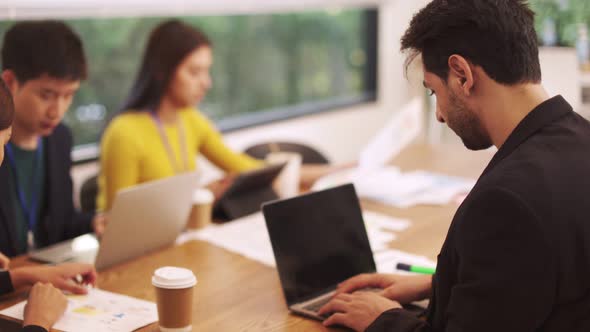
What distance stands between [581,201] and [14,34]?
167cm

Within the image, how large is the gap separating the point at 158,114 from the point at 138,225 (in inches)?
43.4

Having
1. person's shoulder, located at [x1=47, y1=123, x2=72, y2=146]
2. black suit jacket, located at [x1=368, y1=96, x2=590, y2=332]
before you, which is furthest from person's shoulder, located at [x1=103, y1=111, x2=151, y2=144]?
black suit jacket, located at [x1=368, y1=96, x2=590, y2=332]

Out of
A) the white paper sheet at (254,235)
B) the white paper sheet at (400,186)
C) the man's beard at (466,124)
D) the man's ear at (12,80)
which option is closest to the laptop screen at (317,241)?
the white paper sheet at (254,235)

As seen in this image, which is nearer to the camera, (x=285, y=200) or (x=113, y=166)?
(x=285, y=200)

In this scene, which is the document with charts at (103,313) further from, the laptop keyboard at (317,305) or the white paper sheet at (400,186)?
the white paper sheet at (400,186)

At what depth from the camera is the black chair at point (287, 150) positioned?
355 cm

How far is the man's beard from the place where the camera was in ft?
4.69

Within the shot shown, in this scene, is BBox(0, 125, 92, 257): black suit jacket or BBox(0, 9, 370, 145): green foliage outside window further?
BBox(0, 9, 370, 145): green foliage outside window

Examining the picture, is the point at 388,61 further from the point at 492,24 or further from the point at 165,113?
the point at 492,24

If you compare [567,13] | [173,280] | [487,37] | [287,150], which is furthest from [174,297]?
[567,13]

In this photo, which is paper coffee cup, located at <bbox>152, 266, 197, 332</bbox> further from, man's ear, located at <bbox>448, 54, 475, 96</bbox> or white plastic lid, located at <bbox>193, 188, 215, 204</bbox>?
white plastic lid, located at <bbox>193, 188, 215, 204</bbox>

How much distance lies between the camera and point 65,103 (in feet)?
7.34

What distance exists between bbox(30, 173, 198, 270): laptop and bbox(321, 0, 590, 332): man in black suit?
0.71 meters

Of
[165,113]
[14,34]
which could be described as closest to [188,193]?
[14,34]
